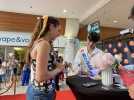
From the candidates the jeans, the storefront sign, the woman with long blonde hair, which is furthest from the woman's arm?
the storefront sign

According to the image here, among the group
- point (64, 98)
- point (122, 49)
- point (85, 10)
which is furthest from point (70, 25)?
point (122, 49)

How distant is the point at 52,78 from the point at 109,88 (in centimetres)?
44

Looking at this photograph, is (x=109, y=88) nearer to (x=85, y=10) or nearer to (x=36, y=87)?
(x=36, y=87)

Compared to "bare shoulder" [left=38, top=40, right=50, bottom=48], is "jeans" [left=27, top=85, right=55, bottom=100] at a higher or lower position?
lower

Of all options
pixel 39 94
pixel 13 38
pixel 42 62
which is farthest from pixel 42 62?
pixel 13 38

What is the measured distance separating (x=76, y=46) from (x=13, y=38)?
2676 mm

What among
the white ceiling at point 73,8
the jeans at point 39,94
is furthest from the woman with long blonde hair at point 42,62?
the white ceiling at point 73,8

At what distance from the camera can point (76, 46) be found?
28.4 feet

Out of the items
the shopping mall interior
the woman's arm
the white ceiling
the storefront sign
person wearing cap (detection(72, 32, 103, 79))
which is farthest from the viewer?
the storefront sign

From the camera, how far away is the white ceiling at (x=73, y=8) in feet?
17.2

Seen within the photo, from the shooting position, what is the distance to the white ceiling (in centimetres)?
525

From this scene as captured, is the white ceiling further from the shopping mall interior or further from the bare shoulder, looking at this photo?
the bare shoulder

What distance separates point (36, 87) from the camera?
1.53 metres

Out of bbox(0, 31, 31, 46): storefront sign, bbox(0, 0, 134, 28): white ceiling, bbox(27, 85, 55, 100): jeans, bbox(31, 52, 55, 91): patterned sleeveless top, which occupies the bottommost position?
bbox(27, 85, 55, 100): jeans
